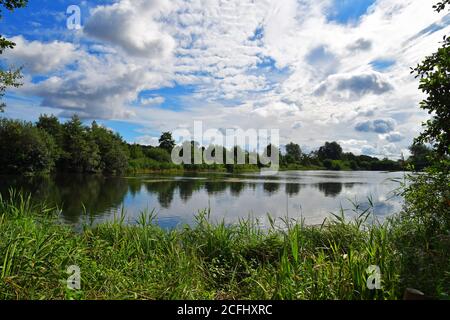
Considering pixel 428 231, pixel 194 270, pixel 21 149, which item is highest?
pixel 21 149

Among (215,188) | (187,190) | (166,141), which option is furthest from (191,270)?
(166,141)

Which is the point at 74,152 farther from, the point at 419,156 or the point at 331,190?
the point at 419,156

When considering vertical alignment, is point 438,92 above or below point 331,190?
above

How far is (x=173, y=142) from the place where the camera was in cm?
7325

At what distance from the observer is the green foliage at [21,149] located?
37438 millimetres

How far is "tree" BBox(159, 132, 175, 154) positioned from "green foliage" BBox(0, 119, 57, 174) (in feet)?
111

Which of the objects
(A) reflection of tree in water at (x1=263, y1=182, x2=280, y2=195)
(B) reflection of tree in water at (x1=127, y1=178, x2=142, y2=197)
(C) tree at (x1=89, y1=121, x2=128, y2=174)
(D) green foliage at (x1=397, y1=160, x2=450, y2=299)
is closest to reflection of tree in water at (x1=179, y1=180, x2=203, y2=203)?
(B) reflection of tree in water at (x1=127, y1=178, x2=142, y2=197)

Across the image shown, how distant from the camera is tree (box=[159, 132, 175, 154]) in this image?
237ft

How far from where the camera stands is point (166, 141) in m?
72.6

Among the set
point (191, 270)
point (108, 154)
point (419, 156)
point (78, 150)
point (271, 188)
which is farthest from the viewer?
point (108, 154)

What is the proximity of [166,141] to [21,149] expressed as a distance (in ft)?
121

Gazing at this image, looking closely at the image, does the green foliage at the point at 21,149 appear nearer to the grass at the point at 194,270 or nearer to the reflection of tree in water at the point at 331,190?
the reflection of tree in water at the point at 331,190

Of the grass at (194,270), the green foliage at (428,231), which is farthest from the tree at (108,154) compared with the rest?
the green foliage at (428,231)
